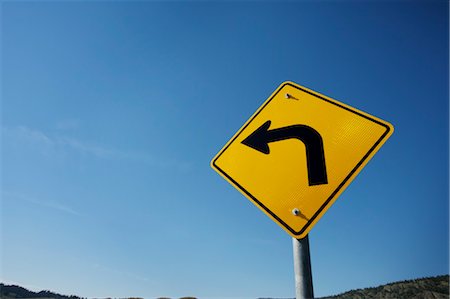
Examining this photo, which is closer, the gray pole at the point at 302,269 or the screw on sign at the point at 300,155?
the gray pole at the point at 302,269

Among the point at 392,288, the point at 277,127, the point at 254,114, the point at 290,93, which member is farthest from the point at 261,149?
the point at 392,288

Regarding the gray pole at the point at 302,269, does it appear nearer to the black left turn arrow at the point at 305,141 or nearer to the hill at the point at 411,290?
the black left turn arrow at the point at 305,141

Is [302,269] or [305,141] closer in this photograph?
[302,269]

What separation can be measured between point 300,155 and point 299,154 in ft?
0.05

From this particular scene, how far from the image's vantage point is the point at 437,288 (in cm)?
7631

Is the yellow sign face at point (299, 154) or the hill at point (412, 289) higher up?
the hill at point (412, 289)

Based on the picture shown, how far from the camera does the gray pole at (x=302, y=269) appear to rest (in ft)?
7.50

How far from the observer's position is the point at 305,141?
2.81 meters

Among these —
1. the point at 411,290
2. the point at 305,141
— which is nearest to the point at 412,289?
the point at 411,290

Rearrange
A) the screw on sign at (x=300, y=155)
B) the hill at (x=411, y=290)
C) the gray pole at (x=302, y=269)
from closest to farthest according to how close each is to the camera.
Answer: the gray pole at (x=302, y=269) → the screw on sign at (x=300, y=155) → the hill at (x=411, y=290)

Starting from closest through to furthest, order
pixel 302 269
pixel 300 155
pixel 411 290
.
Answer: pixel 302 269 → pixel 300 155 → pixel 411 290

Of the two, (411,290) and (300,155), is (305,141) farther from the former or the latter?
(411,290)

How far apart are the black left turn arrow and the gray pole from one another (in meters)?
0.53

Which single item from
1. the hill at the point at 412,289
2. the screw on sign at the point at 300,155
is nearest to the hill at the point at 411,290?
the hill at the point at 412,289
